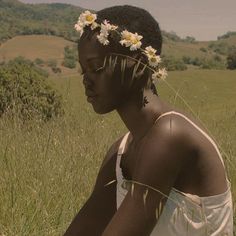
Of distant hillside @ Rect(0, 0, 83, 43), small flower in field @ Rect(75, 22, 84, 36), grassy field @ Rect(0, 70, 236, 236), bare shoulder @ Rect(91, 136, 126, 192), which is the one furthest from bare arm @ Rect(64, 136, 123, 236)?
distant hillside @ Rect(0, 0, 83, 43)

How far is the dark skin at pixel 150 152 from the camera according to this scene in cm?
146

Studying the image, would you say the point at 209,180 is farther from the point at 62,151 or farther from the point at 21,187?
the point at 62,151

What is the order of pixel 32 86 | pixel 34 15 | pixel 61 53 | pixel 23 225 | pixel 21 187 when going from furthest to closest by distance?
pixel 34 15, pixel 61 53, pixel 32 86, pixel 21 187, pixel 23 225

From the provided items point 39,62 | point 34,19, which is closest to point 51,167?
point 39,62

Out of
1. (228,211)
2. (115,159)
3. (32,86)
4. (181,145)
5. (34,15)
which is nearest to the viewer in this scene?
Result: (181,145)

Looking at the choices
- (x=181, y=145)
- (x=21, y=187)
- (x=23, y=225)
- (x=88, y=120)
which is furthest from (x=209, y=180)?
(x=88, y=120)

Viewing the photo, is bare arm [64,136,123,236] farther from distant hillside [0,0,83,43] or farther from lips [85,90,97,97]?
distant hillside [0,0,83,43]

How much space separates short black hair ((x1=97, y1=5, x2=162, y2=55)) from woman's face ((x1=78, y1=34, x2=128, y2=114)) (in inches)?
3.6

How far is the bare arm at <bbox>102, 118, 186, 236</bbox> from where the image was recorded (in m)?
1.46

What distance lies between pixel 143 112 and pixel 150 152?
0.15m

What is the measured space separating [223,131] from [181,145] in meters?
4.06

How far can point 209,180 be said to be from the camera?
153cm

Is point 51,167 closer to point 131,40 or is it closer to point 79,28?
point 79,28

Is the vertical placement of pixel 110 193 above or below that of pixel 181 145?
below
